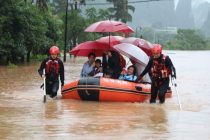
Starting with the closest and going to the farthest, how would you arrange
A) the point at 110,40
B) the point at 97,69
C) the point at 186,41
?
the point at 97,69
the point at 110,40
the point at 186,41

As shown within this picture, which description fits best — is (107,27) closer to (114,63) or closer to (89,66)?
(114,63)

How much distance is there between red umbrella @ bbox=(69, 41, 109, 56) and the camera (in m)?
15.2

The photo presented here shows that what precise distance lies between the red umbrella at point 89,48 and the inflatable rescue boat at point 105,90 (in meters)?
1.81

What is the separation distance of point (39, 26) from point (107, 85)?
19.3 meters

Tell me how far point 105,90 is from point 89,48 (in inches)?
92.4

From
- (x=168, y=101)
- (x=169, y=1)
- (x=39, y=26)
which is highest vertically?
(x=169, y=1)

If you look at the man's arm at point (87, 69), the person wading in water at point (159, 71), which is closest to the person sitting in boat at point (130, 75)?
the person wading in water at point (159, 71)

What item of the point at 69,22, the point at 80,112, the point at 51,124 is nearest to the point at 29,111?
the point at 80,112

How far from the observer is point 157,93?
1359cm

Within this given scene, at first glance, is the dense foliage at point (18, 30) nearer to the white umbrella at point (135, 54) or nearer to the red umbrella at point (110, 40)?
the red umbrella at point (110, 40)

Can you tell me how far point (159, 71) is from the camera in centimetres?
1316

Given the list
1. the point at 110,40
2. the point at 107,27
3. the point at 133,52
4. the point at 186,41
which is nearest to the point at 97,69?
the point at 133,52

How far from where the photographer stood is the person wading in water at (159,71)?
511 inches

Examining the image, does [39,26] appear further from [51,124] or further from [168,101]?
[51,124]
